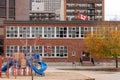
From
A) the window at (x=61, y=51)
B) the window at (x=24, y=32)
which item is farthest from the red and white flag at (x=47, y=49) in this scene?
the window at (x=24, y=32)

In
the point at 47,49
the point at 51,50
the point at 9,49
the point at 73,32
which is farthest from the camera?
the point at 73,32

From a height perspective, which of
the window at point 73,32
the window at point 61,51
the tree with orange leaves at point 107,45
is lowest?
the window at point 61,51

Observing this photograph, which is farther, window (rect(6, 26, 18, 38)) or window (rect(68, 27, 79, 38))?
window (rect(68, 27, 79, 38))

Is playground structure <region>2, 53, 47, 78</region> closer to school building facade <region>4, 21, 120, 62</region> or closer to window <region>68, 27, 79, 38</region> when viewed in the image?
school building facade <region>4, 21, 120, 62</region>

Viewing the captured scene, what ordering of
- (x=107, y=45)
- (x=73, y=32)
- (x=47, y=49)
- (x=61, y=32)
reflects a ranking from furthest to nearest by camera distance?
1. (x=73, y=32)
2. (x=61, y=32)
3. (x=47, y=49)
4. (x=107, y=45)

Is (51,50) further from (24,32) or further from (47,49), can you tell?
(24,32)

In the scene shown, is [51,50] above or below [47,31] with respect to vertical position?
below

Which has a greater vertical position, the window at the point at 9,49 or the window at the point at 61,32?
the window at the point at 61,32

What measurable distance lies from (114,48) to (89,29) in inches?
653

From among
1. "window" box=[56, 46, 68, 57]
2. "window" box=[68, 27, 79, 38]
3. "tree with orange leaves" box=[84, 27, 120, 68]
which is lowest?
"window" box=[56, 46, 68, 57]

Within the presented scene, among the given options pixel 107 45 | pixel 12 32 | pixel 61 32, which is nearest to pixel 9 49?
pixel 12 32

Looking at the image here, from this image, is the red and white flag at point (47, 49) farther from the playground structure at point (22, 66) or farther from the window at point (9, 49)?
the playground structure at point (22, 66)

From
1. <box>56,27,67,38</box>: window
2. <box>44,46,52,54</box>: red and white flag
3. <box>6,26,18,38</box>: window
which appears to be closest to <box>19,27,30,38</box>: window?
<box>6,26,18,38</box>: window

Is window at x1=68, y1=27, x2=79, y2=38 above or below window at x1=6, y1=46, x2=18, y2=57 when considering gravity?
above
